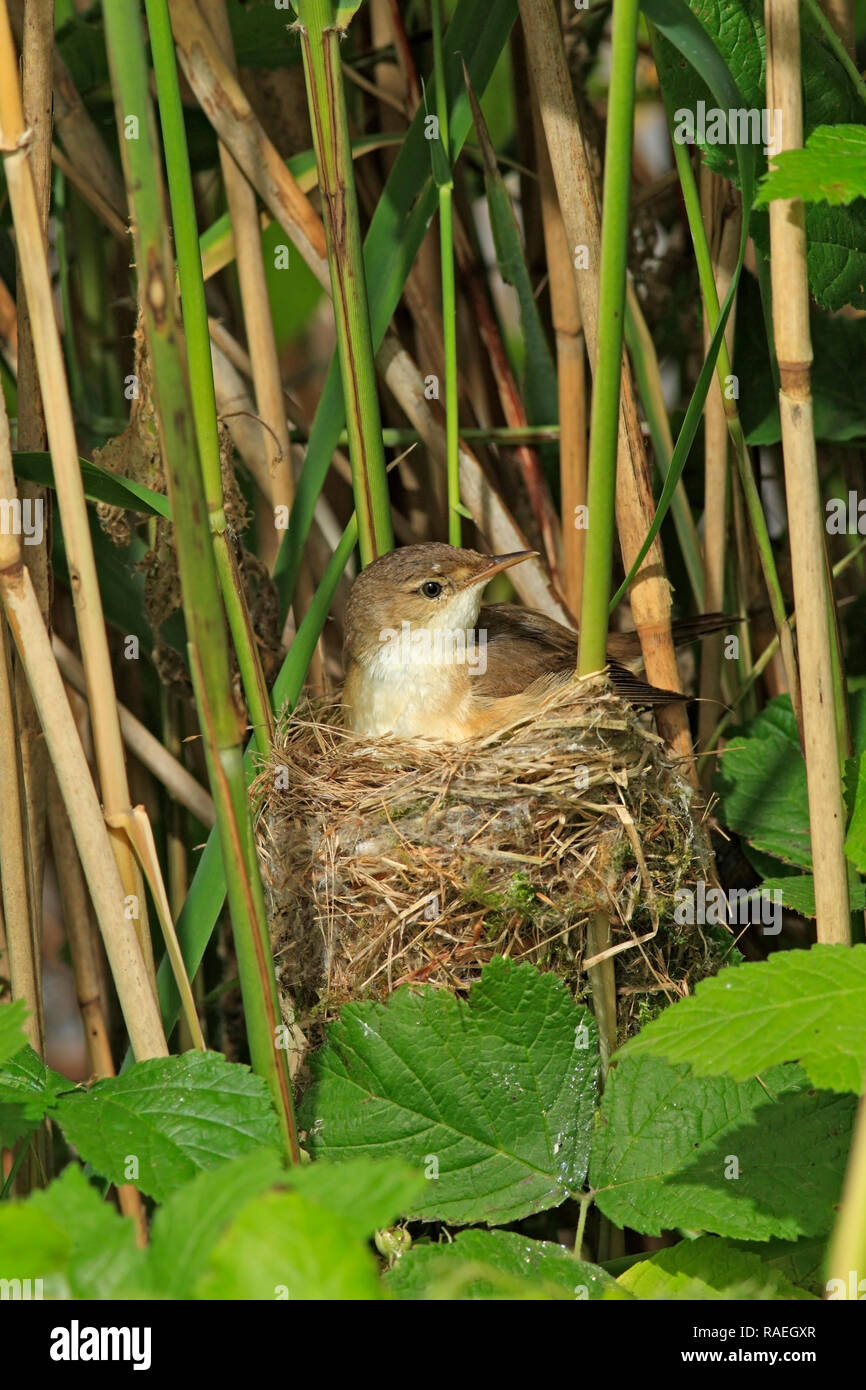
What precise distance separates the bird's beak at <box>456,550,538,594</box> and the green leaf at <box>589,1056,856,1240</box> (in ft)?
3.44

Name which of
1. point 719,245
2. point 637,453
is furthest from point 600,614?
point 719,245

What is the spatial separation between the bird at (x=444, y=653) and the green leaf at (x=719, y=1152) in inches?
37.1

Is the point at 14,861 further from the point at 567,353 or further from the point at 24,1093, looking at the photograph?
the point at 567,353

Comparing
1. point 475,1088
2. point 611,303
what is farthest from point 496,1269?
point 611,303

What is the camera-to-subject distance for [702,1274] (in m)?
1.63

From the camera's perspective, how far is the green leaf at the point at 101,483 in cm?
181

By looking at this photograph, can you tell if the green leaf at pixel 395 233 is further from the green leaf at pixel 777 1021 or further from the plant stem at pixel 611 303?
the green leaf at pixel 777 1021

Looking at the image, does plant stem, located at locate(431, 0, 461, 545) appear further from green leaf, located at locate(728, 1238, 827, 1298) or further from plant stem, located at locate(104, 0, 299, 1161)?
green leaf, located at locate(728, 1238, 827, 1298)

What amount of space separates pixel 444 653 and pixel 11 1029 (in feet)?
5.00

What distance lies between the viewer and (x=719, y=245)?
2.22 meters

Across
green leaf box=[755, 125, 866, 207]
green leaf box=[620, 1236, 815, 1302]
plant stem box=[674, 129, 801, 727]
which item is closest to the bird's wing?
plant stem box=[674, 129, 801, 727]

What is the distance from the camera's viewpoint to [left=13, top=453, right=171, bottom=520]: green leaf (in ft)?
5.94

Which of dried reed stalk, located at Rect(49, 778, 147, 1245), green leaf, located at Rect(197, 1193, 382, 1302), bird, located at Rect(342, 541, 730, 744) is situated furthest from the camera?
bird, located at Rect(342, 541, 730, 744)
